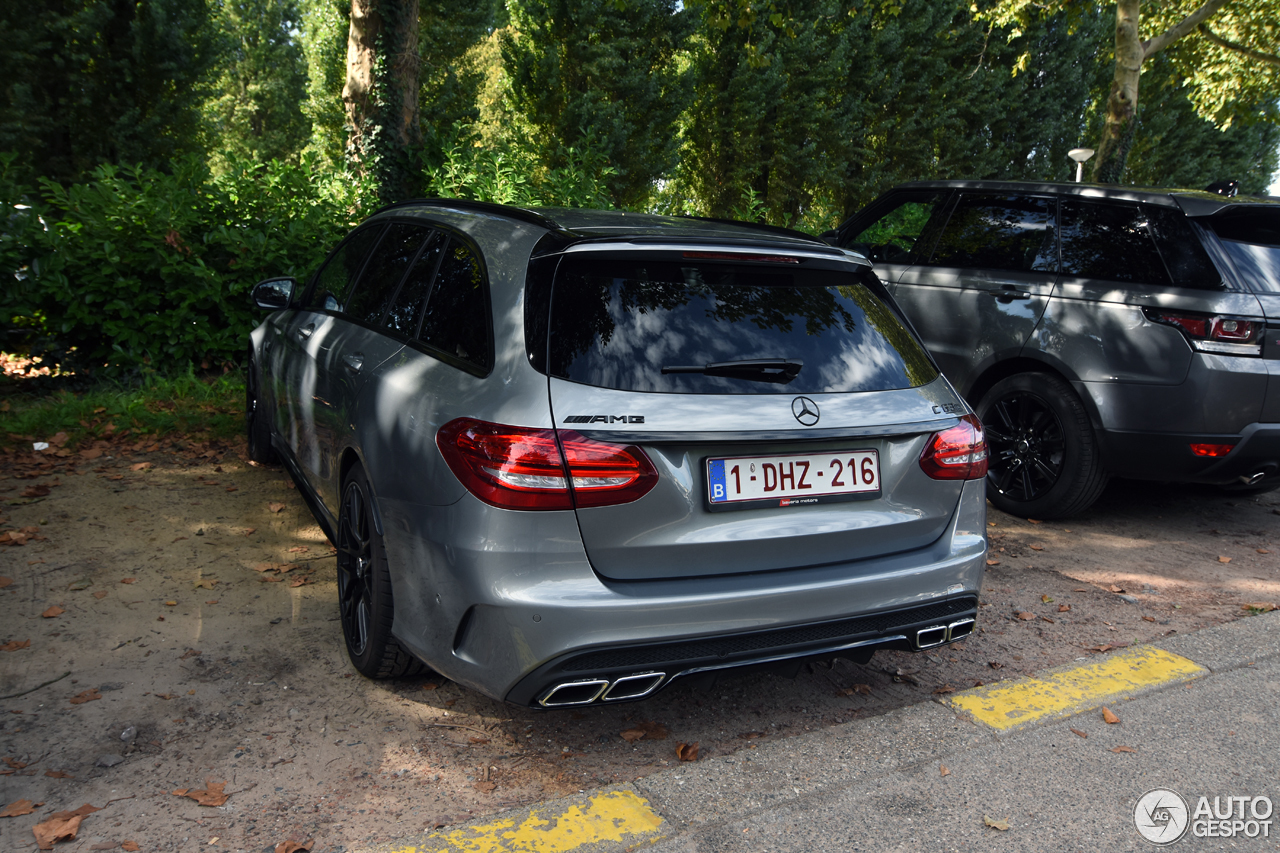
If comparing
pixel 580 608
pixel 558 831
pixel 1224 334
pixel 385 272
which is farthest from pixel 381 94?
pixel 558 831

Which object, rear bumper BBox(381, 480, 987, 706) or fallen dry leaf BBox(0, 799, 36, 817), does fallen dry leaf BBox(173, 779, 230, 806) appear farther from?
rear bumper BBox(381, 480, 987, 706)

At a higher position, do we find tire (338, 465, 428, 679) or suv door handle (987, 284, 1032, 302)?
suv door handle (987, 284, 1032, 302)

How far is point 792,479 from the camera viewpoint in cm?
278

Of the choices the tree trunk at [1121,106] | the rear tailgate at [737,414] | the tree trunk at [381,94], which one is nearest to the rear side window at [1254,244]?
the rear tailgate at [737,414]

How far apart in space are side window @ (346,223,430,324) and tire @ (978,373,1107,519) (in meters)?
3.53

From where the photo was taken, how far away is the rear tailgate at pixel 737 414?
261 cm

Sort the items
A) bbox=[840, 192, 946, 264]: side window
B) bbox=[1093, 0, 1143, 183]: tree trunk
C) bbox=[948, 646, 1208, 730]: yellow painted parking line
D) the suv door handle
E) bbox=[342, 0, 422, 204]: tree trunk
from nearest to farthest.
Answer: bbox=[948, 646, 1208, 730]: yellow painted parking line
the suv door handle
bbox=[840, 192, 946, 264]: side window
bbox=[342, 0, 422, 204]: tree trunk
bbox=[1093, 0, 1143, 183]: tree trunk

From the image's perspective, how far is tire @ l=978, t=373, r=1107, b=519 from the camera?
5.52m

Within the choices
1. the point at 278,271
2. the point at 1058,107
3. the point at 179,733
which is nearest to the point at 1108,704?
the point at 179,733

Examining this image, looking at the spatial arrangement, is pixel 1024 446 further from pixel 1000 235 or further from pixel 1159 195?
pixel 1159 195

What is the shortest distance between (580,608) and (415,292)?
Result: 1567 mm

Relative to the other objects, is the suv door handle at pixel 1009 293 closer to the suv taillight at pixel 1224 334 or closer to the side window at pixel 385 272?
the suv taillight at pixel 1224 334

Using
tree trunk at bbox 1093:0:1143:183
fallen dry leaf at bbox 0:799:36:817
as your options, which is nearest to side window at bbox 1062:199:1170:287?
fallen dry leaf at bbox 0:799:36:817

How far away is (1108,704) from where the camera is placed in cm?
350
